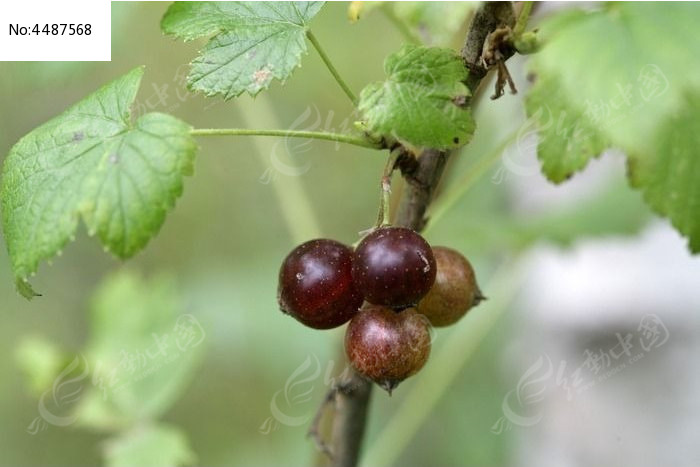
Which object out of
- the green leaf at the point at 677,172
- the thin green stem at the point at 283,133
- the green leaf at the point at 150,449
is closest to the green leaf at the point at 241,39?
the thin green stem at the point at 283,133

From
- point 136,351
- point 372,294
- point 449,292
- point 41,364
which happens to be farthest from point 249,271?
point 372,294

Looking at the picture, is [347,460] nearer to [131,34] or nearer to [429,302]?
[429,302]

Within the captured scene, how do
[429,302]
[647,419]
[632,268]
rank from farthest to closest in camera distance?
[632,268] < [647,419] < [429,302]

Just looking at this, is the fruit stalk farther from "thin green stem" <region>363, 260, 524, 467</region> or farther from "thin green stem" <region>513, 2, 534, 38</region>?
"thin green stem" <region>363, 260, 524, 467</region>

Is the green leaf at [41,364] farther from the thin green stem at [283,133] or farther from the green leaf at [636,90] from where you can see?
the green leaf at [636,90]

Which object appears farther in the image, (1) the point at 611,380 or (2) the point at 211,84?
(1) the point at 611,380

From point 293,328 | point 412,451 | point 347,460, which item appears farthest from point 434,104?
point 412,451

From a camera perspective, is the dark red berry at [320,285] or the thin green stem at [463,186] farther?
the thin green stem at [463,186]
